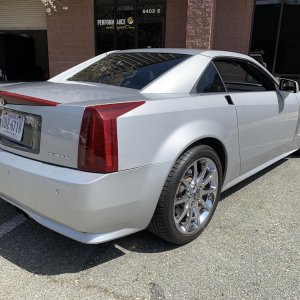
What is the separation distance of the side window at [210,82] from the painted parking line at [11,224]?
6.51ft

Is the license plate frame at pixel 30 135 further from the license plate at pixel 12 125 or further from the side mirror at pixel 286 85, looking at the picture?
the side mirror at pixel 286 85

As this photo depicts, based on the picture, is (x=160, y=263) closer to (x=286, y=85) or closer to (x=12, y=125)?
(x=12, y=125)

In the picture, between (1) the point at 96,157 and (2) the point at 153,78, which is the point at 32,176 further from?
(2) the point at 153,78

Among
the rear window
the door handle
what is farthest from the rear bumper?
the door handle

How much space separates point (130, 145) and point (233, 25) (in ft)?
29.8

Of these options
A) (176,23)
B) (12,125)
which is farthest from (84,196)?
(176,23)

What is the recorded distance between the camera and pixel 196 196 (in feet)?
9.93

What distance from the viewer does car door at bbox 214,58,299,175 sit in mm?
3449

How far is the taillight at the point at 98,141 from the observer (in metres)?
2.26

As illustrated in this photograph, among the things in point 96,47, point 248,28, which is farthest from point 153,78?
point 96,47

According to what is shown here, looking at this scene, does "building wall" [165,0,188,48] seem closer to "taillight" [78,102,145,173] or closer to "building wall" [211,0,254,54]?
"building wall" [211,0,254,54]

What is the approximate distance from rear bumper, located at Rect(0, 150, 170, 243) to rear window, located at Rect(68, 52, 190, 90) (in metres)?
0.91

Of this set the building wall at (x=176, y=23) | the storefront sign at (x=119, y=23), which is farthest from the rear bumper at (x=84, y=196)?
the storefront sign at (x=119, y=23)

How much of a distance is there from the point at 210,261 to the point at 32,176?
144 centimetres
